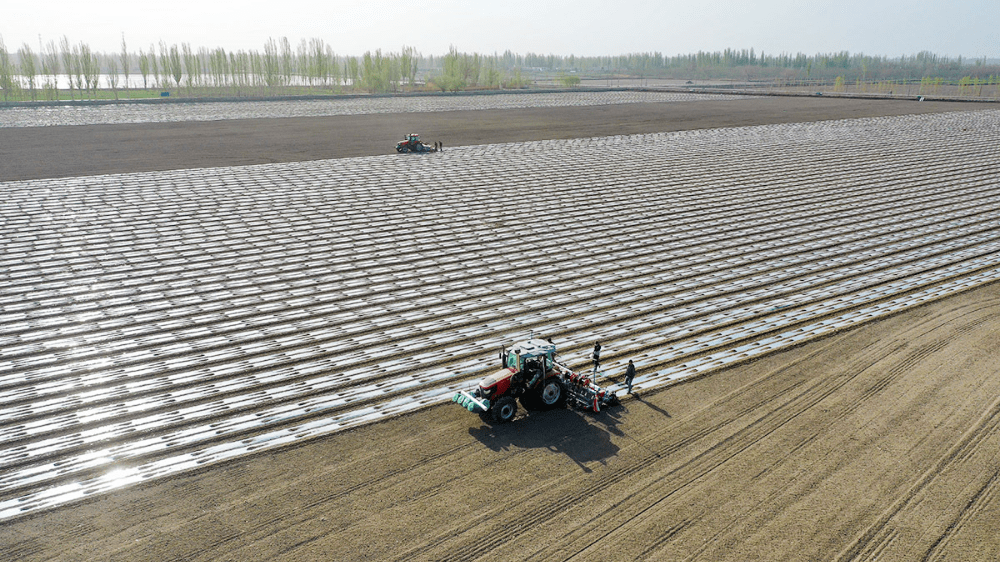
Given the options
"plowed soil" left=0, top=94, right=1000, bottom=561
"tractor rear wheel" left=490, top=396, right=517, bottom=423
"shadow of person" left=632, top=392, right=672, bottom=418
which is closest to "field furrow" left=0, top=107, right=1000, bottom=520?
"plowed soil" left=0, top=94, right=1000, bottom=561

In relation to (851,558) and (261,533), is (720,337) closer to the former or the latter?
(851,558)

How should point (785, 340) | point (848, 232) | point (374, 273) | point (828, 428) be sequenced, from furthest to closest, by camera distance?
1. point (848, 232)
2. point (374, 273)
3. point (785, 340)
4. point (828, 428)

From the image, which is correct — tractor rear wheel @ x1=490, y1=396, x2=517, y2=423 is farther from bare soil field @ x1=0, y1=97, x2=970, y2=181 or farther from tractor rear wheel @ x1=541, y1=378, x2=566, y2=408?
bare soil field @ x1=0, y1=97, x2=970, y2=181

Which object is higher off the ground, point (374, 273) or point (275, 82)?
point (275, 82)

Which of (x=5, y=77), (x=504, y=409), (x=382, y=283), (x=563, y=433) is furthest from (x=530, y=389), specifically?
(x=5, y=77)

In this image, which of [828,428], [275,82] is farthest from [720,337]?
[275,82]

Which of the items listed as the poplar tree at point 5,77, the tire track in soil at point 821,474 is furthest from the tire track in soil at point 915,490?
the poplar tree at point 5,77

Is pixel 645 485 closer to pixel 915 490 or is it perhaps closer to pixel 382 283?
pixel 915 490

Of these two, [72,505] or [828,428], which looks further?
[828,428]
